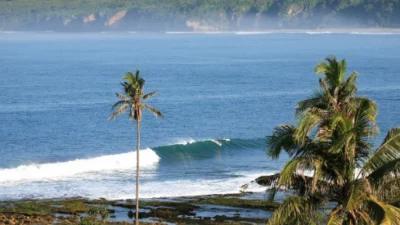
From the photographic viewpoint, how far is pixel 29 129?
260 ft

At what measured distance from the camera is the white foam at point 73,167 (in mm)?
56031

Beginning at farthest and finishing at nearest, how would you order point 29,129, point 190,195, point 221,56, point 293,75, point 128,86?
point 221,56
point 293,75
point 29,129
point 190,195
point 128,86

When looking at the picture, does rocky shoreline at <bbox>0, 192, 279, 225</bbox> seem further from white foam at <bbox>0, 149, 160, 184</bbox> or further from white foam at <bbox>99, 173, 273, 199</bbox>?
white foam at <bbox>0, 149, 160, 184</bbox>

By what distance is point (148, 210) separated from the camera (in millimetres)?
41844

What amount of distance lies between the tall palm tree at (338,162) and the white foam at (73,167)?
1514 inches

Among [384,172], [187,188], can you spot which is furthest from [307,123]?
[187,188]

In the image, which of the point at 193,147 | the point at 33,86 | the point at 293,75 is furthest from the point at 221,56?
the point at 193,147

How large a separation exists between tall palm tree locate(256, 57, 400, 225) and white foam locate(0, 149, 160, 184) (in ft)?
126

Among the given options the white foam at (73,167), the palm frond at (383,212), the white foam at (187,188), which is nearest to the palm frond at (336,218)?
the palm frond at (383,212)

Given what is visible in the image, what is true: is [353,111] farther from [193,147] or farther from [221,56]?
[221,56]

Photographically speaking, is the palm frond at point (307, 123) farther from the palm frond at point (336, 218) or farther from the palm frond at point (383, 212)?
the palm frond at point (383, 212)

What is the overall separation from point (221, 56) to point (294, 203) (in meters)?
167

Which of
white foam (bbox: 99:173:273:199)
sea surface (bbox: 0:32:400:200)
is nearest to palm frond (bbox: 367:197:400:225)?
white foam (bbox: 99:173:273:199)

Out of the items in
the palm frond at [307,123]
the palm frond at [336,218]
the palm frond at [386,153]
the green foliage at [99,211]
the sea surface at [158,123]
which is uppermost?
the sea surface at [158,123]
